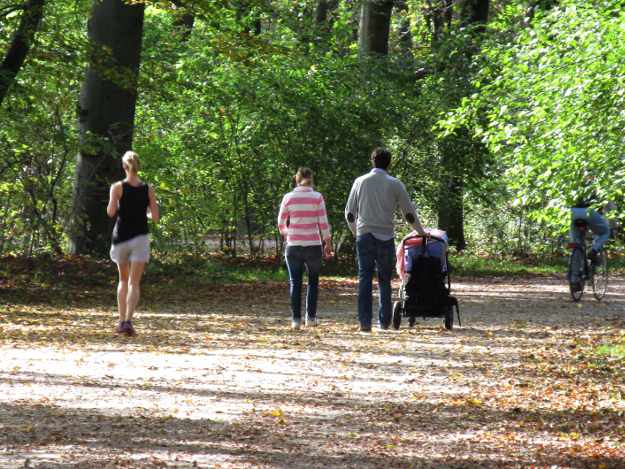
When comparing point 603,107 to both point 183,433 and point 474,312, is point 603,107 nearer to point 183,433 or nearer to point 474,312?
point 474,312

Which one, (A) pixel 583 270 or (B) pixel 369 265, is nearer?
(B) pixel 369 265

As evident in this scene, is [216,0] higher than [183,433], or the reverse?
[216,0]

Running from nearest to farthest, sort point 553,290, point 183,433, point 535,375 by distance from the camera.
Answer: point 183,433 < point 535,375 < point 553,290

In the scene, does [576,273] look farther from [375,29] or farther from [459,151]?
[375,29]

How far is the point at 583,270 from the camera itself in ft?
63.4

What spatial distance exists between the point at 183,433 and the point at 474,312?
10.7 m

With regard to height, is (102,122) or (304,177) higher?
(102,122)

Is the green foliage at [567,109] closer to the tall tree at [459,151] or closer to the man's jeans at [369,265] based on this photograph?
the man's jeans at [369,265]

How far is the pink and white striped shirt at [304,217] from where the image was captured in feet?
47.4

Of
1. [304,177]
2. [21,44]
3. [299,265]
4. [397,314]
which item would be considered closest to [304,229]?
[299,265]

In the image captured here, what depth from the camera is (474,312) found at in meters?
17.9

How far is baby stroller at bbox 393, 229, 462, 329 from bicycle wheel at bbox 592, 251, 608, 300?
18.1 ft

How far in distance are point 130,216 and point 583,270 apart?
841 cm

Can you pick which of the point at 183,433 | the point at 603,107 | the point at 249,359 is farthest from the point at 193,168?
the point at 183,433
